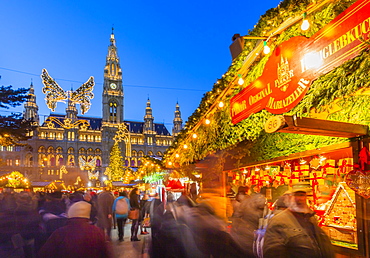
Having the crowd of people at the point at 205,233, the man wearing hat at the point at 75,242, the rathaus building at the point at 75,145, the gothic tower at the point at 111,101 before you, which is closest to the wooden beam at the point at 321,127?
the crowd of people at the point at 205,233

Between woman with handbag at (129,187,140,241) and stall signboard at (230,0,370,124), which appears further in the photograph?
woman with handbag at (129,187,140,241)

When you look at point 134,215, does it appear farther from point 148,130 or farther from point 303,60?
point 148,130

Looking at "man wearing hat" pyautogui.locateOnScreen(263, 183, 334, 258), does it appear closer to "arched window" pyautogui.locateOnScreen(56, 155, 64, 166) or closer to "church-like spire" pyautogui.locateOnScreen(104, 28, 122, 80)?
"church-like spire" pyautogui.locateOnScreen(104, 28, 122, 80)

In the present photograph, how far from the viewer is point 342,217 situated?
18.5ft

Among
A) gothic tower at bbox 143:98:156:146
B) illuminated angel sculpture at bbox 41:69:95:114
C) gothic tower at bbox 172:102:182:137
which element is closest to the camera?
illuminated angel sculpture at bbox 41:69:95:114

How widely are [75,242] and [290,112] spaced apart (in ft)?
8.80

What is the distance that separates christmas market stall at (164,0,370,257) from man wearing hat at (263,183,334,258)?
0.87 m

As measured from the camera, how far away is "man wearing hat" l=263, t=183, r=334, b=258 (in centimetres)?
261

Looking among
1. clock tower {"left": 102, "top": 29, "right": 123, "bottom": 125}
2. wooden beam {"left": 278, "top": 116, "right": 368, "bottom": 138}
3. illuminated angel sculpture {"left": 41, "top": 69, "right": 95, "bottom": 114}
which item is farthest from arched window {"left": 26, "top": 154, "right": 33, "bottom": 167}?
wooden beam {"left": 278, "top": 116, "right": 368, "bottom": 138}

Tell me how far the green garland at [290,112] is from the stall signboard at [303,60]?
0.10 metres

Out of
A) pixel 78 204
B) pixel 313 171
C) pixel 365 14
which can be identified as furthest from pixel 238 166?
pixel 365 14

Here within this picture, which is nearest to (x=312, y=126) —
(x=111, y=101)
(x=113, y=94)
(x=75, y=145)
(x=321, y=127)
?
(x=321, y=127)

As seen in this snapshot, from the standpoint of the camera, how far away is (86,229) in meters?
3.18

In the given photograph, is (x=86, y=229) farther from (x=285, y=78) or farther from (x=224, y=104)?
(x=224, y=104)
